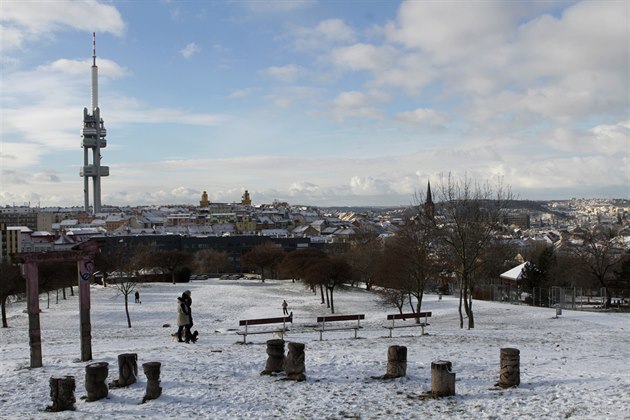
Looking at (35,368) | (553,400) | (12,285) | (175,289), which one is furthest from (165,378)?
(175,289)

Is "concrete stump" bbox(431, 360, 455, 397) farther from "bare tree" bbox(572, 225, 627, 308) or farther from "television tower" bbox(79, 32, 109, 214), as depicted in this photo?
"television tower" bbox(79, 32, 109, 214)

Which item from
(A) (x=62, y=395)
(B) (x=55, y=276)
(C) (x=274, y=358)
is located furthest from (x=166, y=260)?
(A) (x=62, y=395)

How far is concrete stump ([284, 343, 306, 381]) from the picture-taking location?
12852mm

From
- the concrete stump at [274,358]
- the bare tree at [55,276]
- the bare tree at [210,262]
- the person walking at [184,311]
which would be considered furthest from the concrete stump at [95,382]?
the bare tree at [210,262]

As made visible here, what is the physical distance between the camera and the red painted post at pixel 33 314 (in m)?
14.5

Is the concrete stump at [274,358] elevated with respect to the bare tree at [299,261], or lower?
elevated

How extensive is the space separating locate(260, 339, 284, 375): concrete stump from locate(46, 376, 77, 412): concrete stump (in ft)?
13.5

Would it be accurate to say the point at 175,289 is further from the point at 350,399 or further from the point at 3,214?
the point at 3,214

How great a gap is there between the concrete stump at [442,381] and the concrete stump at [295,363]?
2902 millimetres

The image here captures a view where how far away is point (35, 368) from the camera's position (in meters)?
14.3

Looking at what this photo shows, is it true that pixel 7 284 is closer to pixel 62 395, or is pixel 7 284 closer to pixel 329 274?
pixel 329 274

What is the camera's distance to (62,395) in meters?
10.9

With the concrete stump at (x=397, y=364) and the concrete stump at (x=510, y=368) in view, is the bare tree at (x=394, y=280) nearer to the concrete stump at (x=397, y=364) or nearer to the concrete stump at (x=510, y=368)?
the concrete stump at (x=397, y=364)

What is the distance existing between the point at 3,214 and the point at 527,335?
206m
